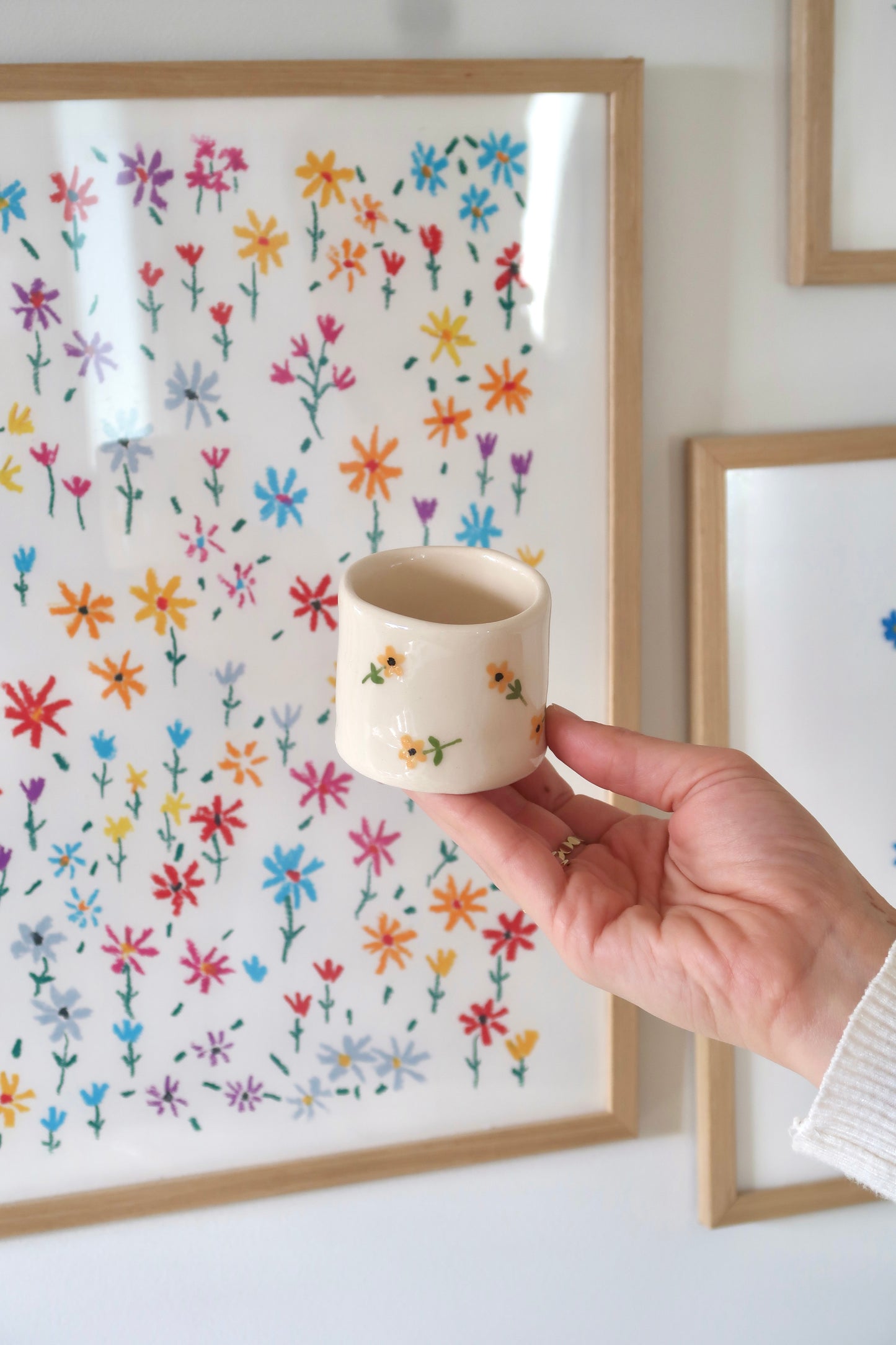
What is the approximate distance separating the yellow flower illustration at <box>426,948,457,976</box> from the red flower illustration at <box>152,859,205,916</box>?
0.24 metres

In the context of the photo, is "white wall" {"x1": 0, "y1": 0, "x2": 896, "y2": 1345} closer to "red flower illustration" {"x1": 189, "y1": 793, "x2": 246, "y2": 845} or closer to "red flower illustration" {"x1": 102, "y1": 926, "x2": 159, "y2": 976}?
"red flower illustration" {"x1": 102, "y1": 926, "x2": 159, "y2": 976}

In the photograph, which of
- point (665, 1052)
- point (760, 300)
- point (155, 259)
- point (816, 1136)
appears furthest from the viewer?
point (665, 1052)

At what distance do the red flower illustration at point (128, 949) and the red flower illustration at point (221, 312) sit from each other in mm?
557

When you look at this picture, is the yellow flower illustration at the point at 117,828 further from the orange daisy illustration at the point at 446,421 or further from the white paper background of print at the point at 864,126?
the white paper background of print at the point at 864,126

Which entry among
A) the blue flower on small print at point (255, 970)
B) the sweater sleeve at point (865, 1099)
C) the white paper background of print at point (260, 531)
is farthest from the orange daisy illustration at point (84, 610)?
the sweater sleeve at point (865, 1099)

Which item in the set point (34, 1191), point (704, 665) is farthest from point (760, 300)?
point (34, 1191)

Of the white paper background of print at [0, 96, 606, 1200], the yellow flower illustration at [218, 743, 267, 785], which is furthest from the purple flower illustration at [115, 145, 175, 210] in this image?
the yellow flower illustration at [218, 743, 267, 785]

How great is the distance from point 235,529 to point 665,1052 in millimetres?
716

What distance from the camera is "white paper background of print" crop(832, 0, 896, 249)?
85 cm

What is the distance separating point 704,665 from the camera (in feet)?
3.04

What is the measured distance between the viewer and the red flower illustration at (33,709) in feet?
2.70

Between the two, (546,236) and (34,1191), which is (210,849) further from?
(546,236)

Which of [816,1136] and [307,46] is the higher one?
[307,46]

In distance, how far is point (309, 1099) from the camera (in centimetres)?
93
